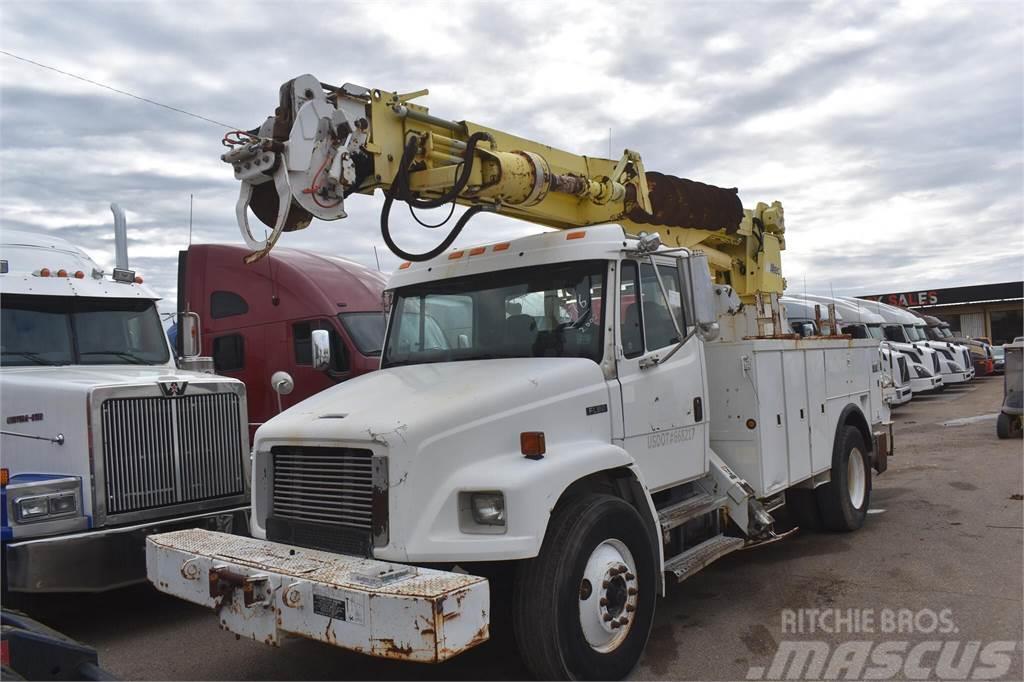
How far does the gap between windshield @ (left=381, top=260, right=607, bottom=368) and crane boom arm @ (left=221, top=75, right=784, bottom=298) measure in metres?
0.49

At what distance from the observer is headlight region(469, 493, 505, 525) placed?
4059mm

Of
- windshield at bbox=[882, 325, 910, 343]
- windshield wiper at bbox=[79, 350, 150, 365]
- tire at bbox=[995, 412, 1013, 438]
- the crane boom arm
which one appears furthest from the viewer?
windshield at bbox=[882, 325, 910, 343]

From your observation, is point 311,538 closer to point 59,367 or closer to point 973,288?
point 59,367

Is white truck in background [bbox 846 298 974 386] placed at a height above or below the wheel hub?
above

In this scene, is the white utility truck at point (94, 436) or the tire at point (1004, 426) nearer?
the white utility truck at point (94, 436)

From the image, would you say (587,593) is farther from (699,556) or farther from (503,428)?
(699,556)

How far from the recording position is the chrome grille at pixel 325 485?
4.27m

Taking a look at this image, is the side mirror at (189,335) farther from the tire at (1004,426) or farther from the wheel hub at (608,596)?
the tire at (1004,426)

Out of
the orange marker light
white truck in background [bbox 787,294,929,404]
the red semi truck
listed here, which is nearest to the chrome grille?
the orange marker light

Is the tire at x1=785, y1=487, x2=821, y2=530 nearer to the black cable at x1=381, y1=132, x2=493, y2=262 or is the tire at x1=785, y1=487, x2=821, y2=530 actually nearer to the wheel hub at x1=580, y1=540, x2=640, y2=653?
the wheel hub at x1=580, y1=540, x2=640, y2=653

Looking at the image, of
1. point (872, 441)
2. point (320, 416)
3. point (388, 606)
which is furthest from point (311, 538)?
point (872, 441)

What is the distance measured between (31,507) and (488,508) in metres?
3.31

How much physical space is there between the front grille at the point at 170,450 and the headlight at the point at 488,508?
9.78ft

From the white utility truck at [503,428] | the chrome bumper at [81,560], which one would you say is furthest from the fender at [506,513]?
the chrome bumper at [81,560]
